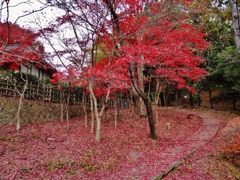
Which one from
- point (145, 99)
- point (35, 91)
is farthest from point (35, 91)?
point (145, 99)

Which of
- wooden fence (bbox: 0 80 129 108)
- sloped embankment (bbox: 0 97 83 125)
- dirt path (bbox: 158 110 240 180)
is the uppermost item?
wooden fence (bbox: 0 80 129 108)

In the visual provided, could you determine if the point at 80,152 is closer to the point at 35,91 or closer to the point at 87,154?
the point at 87,154

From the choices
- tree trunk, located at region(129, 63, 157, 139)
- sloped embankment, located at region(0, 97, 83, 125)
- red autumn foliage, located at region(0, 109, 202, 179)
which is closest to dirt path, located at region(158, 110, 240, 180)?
red autumn foliage, located at region(0, 109, 202, 179)

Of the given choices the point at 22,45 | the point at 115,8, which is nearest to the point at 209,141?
the point at 115,8

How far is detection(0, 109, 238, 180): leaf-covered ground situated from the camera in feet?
17.1


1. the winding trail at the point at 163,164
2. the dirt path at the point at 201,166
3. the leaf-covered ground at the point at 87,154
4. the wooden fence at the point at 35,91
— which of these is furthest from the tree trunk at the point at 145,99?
the wooden fence at the point at 35,91

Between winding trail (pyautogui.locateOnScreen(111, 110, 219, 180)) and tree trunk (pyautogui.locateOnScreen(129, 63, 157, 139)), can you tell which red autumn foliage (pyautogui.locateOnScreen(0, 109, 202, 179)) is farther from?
tree trunk (pyautogui.locateOnScreen(129, 63, 157, 139))

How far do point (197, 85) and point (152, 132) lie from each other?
533 inches

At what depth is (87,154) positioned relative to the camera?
655 cm

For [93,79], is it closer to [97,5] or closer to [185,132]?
[97,5]

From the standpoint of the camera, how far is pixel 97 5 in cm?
800

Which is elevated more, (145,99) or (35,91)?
(35,91)

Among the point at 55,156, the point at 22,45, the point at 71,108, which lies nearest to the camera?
the point at 55,156

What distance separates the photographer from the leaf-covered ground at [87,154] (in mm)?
5207
